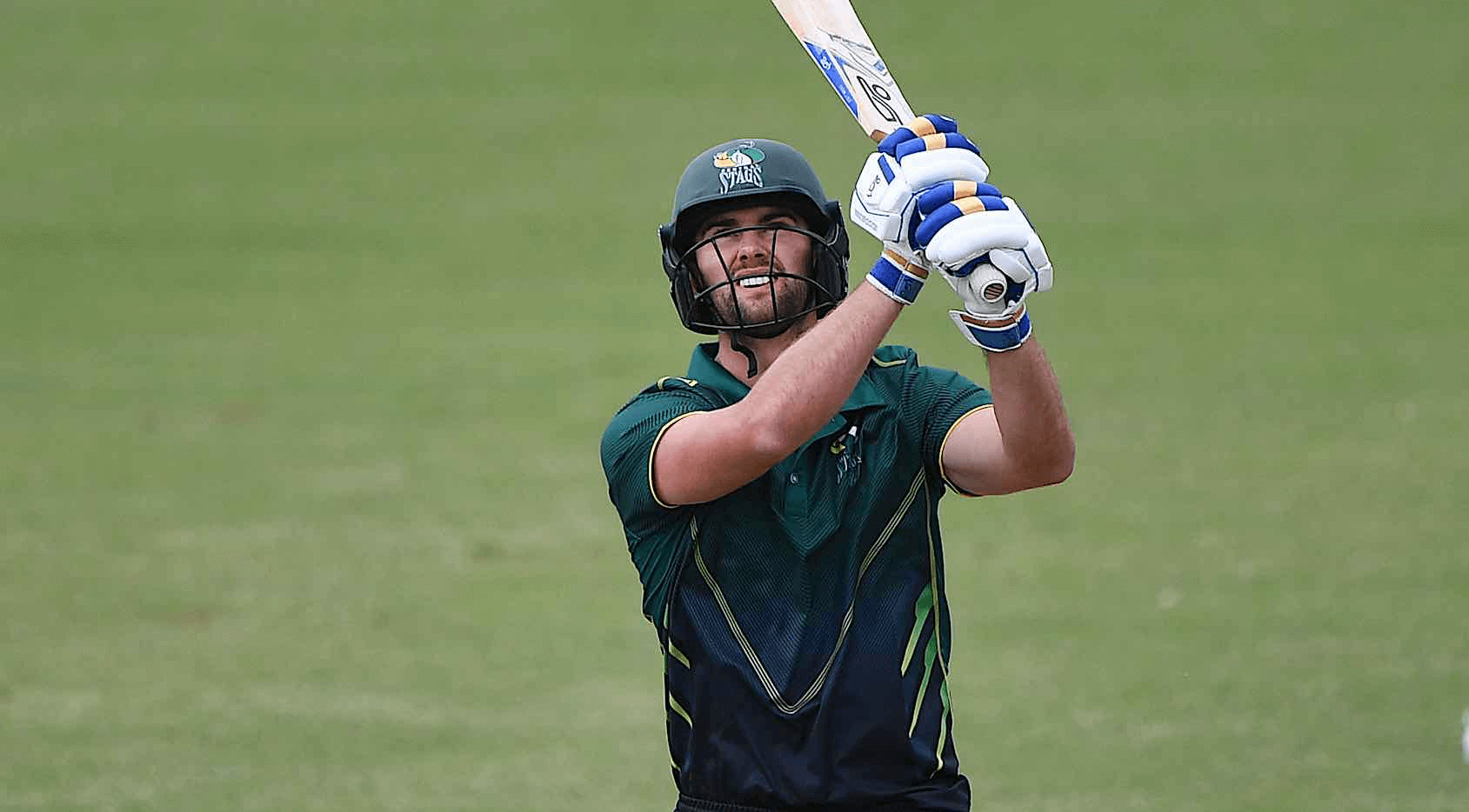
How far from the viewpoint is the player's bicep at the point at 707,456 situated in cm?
323

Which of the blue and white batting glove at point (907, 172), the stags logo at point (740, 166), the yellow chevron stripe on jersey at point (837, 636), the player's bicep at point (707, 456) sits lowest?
the yellow chevron stripe on jersey at point (837, 636)

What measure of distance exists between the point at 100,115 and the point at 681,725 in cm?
1660

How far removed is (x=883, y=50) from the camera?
19.2 metres

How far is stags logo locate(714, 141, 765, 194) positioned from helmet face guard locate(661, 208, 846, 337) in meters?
0.06

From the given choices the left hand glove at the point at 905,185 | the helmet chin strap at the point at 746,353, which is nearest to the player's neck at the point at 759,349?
the helmet chin strap at the point at 746,353

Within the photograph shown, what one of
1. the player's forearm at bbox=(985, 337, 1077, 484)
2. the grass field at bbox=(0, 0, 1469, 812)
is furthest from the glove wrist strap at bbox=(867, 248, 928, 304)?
the grass field at bbox=(0, 0, 1469, 812)

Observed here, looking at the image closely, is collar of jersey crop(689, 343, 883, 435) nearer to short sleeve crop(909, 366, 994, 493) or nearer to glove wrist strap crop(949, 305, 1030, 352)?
short sleeve crop(909, 366, 994, 493)

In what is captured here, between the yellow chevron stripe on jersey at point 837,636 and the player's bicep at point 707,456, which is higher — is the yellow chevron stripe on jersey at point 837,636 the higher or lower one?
the lower one

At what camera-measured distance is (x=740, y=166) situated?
11.8 ft

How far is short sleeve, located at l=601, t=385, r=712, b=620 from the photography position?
3.45 metres

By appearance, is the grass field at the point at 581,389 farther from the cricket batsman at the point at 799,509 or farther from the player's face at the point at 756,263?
the player's face at the point at 756,263

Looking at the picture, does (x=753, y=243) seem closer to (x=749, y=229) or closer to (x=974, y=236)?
(x=749, y=229)

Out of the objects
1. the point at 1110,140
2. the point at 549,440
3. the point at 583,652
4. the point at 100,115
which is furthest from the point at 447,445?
the point at 100,115

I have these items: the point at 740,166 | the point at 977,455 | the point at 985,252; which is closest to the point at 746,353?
the point at 740,166
